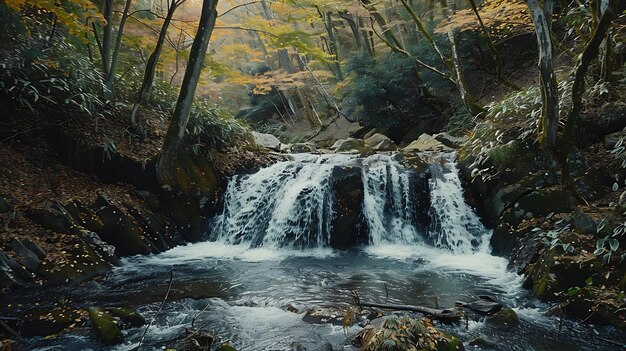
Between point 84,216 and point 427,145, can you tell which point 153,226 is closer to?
point 84,216

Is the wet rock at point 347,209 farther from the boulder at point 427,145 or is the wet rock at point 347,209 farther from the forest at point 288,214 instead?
the boulder at point 427,145

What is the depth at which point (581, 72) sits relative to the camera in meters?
4.20

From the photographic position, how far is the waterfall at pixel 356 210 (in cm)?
828

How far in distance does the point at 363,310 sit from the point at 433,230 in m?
4.34

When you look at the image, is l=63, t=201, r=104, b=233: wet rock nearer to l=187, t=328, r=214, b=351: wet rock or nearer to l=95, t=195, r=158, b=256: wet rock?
l=95, t=195, r=158, b=256: wet rock

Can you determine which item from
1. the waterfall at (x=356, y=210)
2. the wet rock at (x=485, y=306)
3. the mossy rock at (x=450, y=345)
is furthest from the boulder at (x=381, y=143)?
the mossy rock at (x=450, y=345)

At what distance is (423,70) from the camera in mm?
14945

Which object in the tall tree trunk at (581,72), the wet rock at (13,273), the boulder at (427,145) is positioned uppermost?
the boulder at (427,145)

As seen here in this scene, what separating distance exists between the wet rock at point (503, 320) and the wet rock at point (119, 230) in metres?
6.38

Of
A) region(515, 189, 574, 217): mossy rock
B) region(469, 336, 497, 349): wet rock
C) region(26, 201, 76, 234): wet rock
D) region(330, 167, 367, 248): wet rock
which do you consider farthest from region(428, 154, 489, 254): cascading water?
region(26, 201, 76, 234): wet rock

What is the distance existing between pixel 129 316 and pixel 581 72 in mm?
5925

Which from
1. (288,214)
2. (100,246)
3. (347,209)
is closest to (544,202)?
(347,209)

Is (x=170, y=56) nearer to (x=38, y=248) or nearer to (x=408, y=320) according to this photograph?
(x=38, y=248)

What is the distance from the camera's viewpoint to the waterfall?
27.2 ft
